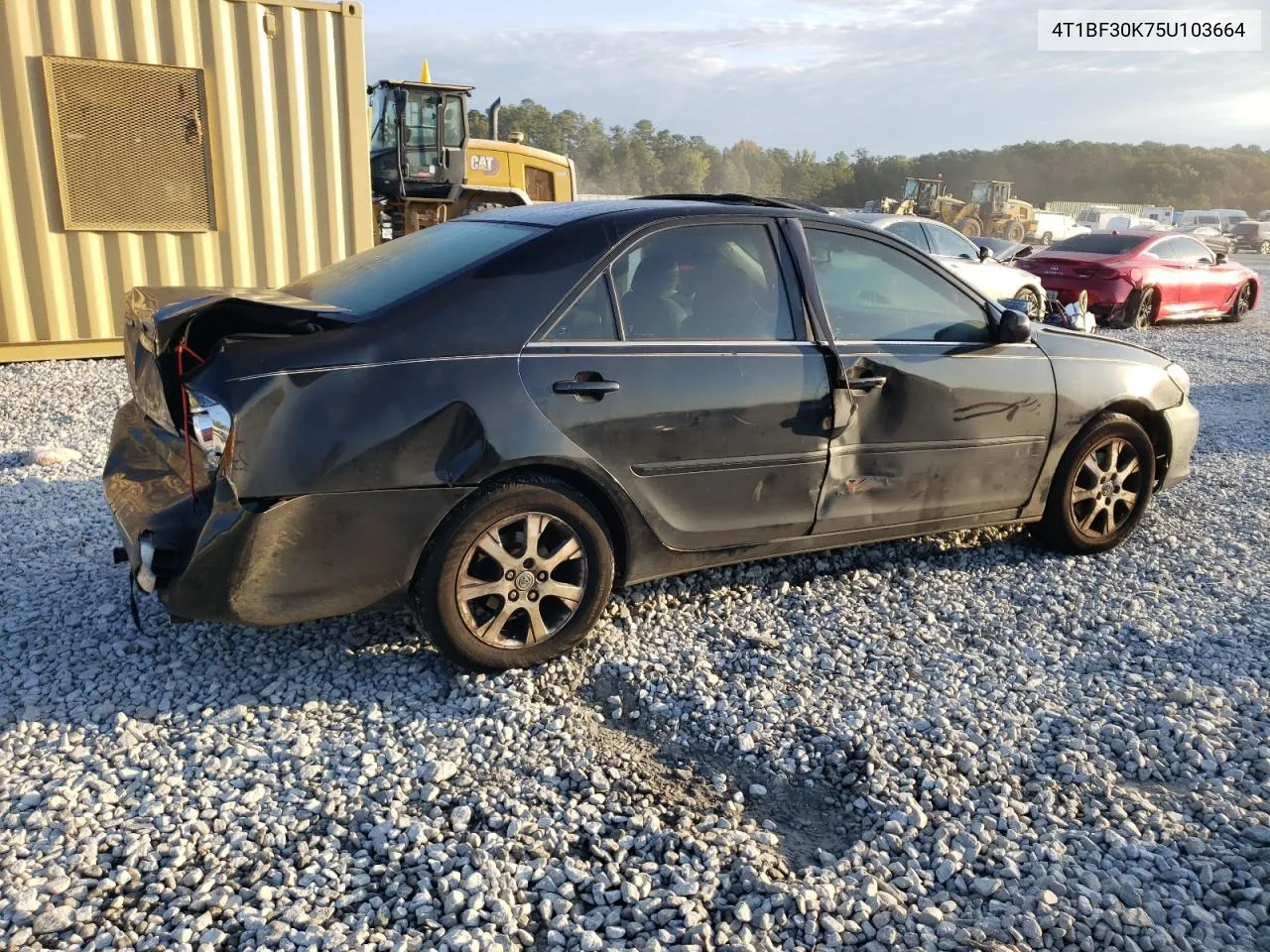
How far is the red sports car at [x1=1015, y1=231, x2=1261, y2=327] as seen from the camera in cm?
1393

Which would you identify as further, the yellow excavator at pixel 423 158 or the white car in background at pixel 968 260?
the yellow excavator at pixel 423 158

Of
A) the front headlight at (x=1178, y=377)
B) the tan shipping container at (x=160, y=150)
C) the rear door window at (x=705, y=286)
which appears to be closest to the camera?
the rear door window at (x=705, y=286)

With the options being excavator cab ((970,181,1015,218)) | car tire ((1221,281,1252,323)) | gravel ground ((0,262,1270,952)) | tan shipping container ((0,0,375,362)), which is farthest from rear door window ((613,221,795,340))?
excavator cab ((970,181,1015,218))

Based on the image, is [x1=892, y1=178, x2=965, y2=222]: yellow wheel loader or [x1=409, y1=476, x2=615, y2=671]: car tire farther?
[x1=892, y1=178, x2=965, y2=222]: yellow wheel loader

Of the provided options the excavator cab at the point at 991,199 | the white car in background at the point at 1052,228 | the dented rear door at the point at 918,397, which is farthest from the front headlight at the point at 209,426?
the white car in background at the point at 1052,228

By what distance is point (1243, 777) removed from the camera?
10.2 ft

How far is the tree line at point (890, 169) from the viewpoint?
221 ft

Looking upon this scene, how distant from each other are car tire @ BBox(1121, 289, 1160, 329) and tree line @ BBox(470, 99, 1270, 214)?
166 feet

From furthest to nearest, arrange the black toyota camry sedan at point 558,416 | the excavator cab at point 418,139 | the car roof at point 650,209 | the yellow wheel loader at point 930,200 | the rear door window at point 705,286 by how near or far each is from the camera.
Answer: the yellow wheel loader at point 930,200 → the excavator cab at point 418,139 → the car roof at point 650,209 → the rear door window at point 705,286 → the black toyota camry sedan at point 558,416

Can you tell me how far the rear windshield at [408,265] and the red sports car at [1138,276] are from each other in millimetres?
12313

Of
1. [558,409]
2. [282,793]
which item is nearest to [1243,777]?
[558,409]

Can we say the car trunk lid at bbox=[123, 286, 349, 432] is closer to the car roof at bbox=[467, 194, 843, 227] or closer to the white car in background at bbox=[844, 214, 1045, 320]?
the car roof at bbox=[467, 194, 843, 227]

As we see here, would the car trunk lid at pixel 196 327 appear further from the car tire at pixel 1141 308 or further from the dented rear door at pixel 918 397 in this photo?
the car tire at pixel 1141 308

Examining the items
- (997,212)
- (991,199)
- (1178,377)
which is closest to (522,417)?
(1178,377)
